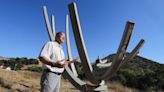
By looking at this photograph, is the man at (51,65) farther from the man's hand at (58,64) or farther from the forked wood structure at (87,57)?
the forked wood structure at (87,57)

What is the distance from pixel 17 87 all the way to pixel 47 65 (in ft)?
23.3

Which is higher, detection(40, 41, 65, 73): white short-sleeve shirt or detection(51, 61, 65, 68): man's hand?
detection(40, 41, 65, 73): white short-sleeve shirt

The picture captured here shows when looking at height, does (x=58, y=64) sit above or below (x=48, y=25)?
below

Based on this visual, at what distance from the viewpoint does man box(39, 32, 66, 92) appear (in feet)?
16.8

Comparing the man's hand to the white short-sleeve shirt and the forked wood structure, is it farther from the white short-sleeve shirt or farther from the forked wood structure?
the forked wood structure

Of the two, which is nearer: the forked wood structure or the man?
the man

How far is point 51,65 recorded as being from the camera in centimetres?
512

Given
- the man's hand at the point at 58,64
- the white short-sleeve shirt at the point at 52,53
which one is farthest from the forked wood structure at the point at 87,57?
the man's hand at the point at 58,64

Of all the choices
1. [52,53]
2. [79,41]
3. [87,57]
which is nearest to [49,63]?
[52,53]

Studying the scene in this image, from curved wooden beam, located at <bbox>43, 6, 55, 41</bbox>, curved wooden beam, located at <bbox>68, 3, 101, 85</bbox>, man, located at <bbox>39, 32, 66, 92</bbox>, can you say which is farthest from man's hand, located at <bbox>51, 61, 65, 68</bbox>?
curved wooden beam, located at <bbox>43, 6, 55, 41</bbox>

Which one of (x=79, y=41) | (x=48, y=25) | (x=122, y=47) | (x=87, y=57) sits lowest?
(x=87, y=57)

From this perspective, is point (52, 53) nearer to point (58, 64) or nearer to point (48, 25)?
point (58, 64)

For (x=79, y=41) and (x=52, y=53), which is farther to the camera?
(x=79, y=41)

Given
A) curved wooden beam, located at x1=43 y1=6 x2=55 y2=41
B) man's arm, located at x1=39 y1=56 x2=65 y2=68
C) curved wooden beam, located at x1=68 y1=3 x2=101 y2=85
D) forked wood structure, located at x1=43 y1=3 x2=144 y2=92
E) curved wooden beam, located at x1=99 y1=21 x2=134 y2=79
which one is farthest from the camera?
curved wooden beam, located at x1=43 y1=6 x2=55 y2=41
